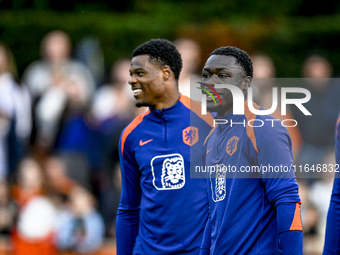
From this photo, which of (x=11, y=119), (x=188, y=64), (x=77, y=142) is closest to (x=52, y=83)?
(x=11, y=119)

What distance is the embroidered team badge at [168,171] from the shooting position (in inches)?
161

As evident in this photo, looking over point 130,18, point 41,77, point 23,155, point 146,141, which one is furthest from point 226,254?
point 130,18

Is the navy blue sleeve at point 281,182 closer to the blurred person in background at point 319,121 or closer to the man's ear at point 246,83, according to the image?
the man's ear at point 246,83

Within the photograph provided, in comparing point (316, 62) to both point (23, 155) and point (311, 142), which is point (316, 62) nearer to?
point (311, 142)

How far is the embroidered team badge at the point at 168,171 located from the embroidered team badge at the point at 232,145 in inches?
30.6

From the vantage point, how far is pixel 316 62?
25.3 feet

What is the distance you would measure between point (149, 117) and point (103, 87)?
475 centimetres

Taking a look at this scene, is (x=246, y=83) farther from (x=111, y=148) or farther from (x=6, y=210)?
(x=6, y=210)

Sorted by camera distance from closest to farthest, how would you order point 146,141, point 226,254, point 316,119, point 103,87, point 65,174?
point 226,254, point 146,141, point 316,119, point 65,174, point 103,87

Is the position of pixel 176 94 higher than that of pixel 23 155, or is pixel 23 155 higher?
pixel 176 94

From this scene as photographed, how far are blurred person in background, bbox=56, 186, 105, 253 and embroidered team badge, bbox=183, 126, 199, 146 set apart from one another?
12.2 feet

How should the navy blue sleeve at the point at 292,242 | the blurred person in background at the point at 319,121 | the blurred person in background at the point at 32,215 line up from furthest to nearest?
the blurred person in background at the point at 32,215, the blurred person in background at the point at 319,121, the navy blue sleeve at the point at 292,242

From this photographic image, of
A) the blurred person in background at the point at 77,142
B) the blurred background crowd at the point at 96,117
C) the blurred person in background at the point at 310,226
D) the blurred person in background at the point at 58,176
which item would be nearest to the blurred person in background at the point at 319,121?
the blurred background crowd at the point at 96,117

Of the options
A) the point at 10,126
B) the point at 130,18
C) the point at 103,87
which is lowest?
the point at 10,126
